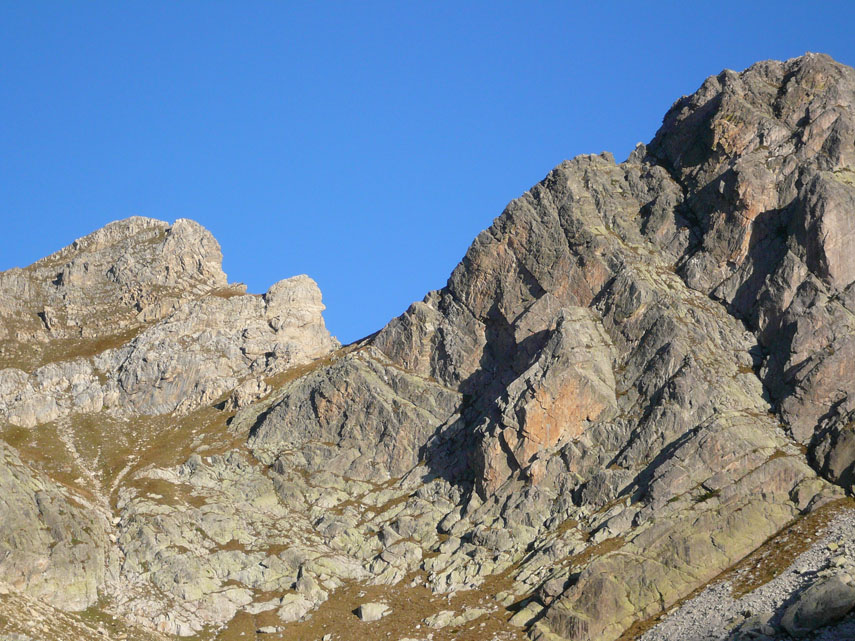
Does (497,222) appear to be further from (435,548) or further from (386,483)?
(435,548)

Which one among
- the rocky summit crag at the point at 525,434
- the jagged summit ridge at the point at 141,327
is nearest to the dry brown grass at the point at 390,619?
Result: the rocky summit crag at the point at 525,434

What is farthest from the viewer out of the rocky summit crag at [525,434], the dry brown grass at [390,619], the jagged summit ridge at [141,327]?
the jagged summit ridge at [141,327]

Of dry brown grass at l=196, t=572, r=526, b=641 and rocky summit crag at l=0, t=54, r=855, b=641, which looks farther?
dry brown grass at l=196, t=572, r=526, b=641

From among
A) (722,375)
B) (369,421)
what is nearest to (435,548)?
(369,421)

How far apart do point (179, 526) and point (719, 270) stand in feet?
231

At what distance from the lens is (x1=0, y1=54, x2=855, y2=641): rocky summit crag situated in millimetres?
89938

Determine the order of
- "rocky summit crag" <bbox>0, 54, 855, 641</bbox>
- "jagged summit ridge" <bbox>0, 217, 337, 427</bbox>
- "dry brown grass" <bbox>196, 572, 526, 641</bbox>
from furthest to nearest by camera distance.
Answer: "jagged summit ridge" <bbox>0, 217, 337, 427</bbox>
"dry brown grass" <bbox>196, 572, 526, 641</bbox>
"rocky summit crag" <bbox>0, 54, 855, 641</bbox>

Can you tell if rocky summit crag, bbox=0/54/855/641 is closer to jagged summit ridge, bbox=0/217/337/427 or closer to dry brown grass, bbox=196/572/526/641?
dry brown grass, bbox=196/572/526/641

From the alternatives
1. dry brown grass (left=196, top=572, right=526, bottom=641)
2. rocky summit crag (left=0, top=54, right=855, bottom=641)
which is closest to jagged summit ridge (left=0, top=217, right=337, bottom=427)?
rocky summit crag (left=0, top=54, right=855, bottom=641)

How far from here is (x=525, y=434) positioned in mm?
106438

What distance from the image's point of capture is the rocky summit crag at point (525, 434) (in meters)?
89.9

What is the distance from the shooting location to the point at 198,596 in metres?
98.1

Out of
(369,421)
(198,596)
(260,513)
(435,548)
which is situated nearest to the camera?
(198,596)

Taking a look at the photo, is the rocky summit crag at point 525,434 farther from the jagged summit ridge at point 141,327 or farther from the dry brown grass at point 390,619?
the jagged summit ridge at point 141,327
